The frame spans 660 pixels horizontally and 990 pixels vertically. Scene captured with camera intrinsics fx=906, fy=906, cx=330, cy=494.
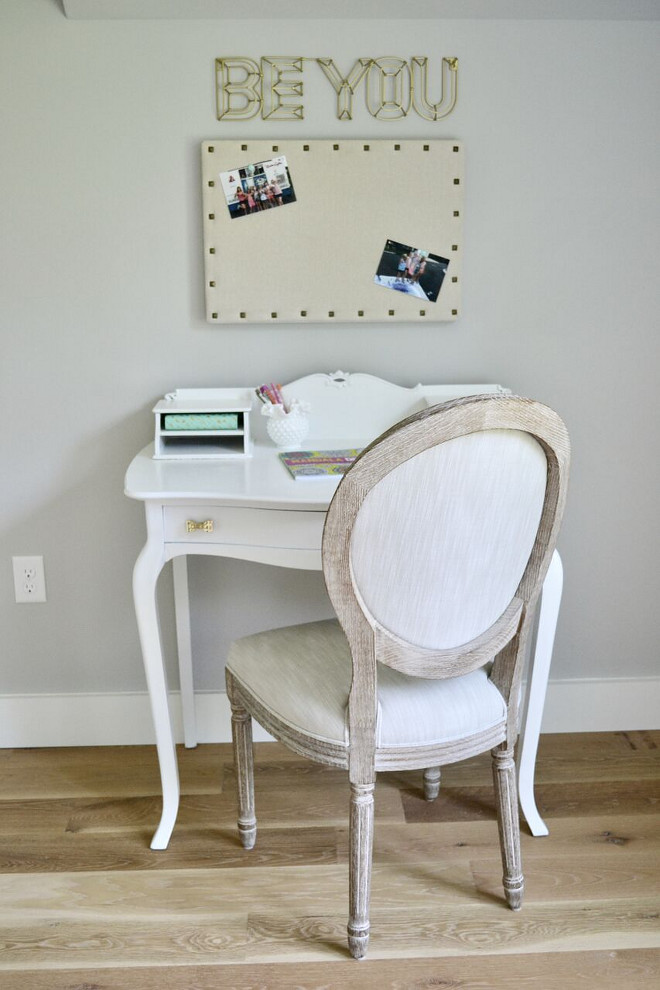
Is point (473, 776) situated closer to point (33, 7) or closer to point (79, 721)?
point (79, 721)

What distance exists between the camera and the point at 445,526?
1.35m

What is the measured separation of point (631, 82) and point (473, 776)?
1613 millimetres

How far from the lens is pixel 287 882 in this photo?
5.79ft

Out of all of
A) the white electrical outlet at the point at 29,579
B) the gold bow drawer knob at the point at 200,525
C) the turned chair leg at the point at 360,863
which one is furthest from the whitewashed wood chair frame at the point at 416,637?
the white electrical outlet at the point at 29,579

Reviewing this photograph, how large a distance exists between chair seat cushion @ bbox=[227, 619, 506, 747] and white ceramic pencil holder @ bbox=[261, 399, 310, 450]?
1.55 ft

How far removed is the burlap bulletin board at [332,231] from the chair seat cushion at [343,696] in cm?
79

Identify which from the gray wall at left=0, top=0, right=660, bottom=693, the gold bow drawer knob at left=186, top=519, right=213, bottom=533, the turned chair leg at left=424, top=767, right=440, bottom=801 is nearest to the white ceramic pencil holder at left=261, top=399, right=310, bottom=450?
the gray wall at left=0, top=0, right=660, bottom=693

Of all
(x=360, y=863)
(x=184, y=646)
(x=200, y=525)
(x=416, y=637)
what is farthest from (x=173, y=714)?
(x=416, y=637)

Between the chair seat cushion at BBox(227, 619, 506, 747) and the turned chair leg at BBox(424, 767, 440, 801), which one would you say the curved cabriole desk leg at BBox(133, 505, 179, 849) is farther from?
the turned chair leg at BBox(424, 767, 440, 801)

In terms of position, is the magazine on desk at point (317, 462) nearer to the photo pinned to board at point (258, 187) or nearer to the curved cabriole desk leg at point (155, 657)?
the curved cabriole desk leg at point (155, 657)

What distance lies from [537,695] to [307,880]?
60cm

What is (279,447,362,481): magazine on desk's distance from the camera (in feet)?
5.77

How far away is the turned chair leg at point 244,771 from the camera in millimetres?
1766

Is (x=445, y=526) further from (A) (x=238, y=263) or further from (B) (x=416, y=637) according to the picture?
(A) (x=238, y=263)
